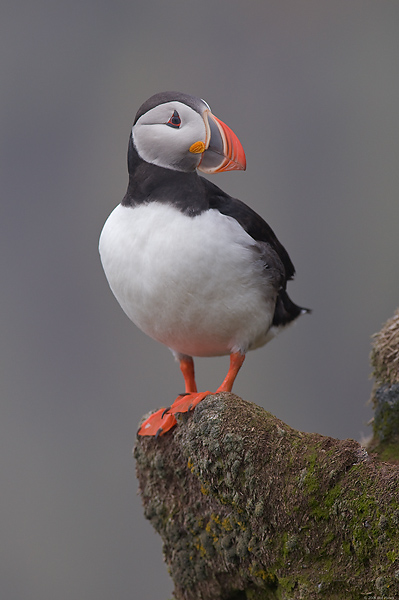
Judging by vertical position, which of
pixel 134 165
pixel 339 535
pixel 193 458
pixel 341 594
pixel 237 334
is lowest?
pixel 341 594

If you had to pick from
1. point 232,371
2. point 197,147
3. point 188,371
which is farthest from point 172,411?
point 197,147

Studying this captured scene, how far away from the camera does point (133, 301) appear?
6.61ft

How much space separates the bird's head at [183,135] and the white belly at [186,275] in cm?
14

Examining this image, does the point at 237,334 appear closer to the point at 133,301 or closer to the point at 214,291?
the point at 214,291

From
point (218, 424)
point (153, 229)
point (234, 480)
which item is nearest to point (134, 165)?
point (153, 229)

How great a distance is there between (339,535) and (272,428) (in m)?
0.29

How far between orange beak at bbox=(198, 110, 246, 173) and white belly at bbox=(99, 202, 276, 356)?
142 millimetres

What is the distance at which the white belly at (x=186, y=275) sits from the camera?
1.90 meters

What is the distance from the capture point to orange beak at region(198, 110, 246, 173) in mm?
1876

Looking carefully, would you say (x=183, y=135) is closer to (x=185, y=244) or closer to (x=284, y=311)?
(x=185, y=244)

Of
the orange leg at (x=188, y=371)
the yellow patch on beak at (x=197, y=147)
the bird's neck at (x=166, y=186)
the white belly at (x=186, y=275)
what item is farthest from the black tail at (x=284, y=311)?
the yellow patch on beak at (x=197, y=147)

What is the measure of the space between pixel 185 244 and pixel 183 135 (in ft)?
0.95

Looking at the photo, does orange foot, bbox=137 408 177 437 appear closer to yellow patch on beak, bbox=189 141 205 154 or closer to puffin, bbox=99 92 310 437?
puffin, bbox=99 92 310 437

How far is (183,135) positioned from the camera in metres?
1.87
